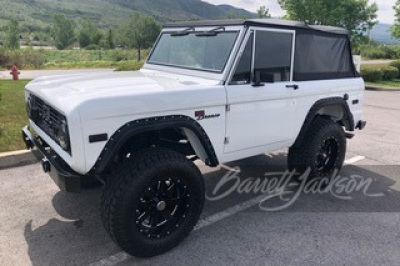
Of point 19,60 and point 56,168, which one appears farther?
point 19,60

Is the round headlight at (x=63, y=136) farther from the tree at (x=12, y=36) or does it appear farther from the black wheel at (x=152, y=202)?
the tree at (x=12, y=36)

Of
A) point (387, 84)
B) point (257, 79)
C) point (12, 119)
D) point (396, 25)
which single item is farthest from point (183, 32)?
point (396, 25)

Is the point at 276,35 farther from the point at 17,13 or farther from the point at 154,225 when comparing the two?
the point at 17,13

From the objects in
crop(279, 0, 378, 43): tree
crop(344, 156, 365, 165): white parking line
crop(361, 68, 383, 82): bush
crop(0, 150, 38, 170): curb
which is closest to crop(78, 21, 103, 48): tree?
crop(279, 0, 378, 43): tree

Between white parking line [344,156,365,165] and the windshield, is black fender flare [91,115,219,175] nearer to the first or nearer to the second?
the windshield

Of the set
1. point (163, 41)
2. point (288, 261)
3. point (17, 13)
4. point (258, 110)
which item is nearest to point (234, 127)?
point (258, 110)

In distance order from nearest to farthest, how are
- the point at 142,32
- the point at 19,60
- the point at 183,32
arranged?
the point at 183,32 → the point at 19,60 → the point at 142,32

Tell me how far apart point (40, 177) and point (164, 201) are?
242 centimetres

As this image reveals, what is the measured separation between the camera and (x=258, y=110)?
12.6 ft

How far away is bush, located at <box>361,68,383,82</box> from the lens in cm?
1855

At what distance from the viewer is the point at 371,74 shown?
731 inches

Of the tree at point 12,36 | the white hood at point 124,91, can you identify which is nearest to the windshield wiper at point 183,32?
the white hood at point 124,91

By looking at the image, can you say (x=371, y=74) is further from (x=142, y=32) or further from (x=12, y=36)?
(x=12, y=36)

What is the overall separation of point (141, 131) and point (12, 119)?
5.27 m
